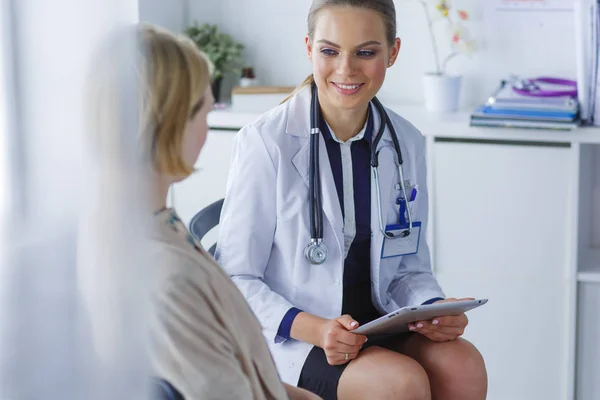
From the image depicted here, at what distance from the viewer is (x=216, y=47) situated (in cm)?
284

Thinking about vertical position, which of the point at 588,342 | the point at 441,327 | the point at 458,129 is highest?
the point at 458,129

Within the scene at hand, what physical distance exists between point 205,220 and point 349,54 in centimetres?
43

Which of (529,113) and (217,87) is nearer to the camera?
(529,113)

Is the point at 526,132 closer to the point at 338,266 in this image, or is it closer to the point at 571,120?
the point at 571,120

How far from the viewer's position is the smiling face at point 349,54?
5.31 ft

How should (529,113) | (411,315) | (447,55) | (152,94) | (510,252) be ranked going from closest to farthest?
(152,94) → (411,315) → (529,113) → (510,252) → (447,55)

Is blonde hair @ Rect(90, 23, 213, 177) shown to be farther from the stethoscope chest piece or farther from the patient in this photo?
the stethoscope chest piece

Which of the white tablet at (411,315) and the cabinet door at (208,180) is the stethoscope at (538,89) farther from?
the white tablet at (411,315)

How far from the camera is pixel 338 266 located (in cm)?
162

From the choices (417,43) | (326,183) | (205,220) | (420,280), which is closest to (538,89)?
(417,43)

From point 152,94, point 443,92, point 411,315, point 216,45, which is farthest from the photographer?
point 216,45

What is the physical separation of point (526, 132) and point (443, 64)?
492 mm

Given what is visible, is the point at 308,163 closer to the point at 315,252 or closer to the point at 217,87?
the point at 315,252

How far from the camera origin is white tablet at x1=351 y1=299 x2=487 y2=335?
1.42 m
